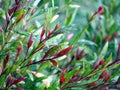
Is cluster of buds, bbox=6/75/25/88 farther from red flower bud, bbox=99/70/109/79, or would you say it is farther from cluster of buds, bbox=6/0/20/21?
red flower bud, bbox=99/70/109/79

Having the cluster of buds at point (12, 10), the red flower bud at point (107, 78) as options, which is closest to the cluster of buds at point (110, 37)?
the red flower bud at point (107, 78)

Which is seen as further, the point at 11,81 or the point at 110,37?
the point at 110,37

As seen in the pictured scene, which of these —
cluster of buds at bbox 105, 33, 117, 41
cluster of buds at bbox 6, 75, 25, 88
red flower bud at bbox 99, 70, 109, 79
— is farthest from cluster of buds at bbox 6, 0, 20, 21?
cluster of buds at bbox 105, 33, 117, 41

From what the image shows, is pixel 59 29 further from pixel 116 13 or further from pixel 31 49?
pixel 116 13

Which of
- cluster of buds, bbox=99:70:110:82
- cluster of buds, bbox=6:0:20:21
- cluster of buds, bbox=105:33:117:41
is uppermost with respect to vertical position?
cluster of buds, bbox=6:0:20:21

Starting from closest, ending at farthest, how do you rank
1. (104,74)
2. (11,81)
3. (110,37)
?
(11,81), (104,74), (110,37)

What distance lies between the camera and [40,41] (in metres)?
1.35

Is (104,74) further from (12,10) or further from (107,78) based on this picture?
(12,10)

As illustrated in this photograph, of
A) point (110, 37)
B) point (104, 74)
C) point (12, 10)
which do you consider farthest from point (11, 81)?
point (110, 37)

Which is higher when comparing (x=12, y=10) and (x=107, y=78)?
(x=12, y=10)

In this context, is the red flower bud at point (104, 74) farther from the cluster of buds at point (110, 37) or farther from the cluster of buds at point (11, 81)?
the cluster of buds at point (110, 37)

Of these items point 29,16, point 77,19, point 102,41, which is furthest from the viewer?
point 77,19

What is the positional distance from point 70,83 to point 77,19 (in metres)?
2.18

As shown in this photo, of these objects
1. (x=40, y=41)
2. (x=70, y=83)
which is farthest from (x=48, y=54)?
(x=70, y=83)
